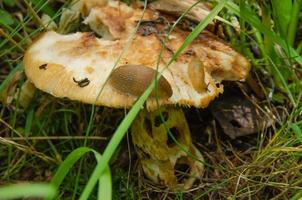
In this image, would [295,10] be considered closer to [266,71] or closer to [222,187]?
[266,71]

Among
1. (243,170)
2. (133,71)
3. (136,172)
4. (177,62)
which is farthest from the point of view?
(136,172)

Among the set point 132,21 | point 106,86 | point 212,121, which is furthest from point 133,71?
point 212,121

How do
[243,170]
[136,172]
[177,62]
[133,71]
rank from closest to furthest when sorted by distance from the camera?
1. [133,71]
2. [177,62]
3. [243,170]
4. [136,172]

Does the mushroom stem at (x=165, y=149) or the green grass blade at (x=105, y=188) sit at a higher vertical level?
the green grass blade at (x=105, y=188)

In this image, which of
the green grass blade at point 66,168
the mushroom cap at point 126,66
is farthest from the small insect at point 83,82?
the green grass blade at point 66,168

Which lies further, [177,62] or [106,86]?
[177,62]

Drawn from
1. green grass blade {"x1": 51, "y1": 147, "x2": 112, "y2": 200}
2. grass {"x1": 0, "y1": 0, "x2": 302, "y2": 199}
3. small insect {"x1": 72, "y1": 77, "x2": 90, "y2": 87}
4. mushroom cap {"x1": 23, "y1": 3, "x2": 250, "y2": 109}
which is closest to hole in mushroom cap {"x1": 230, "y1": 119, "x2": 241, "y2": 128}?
grass {"x1": 0, "y1": 0, "x2": 302, "y2": 199}

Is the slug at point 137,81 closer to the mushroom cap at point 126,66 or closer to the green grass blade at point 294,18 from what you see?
the mushroom cap at point 126,66

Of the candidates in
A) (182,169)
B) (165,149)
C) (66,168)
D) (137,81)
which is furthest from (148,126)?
(66,168)

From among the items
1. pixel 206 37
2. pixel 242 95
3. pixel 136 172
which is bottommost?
pixel 136 172
